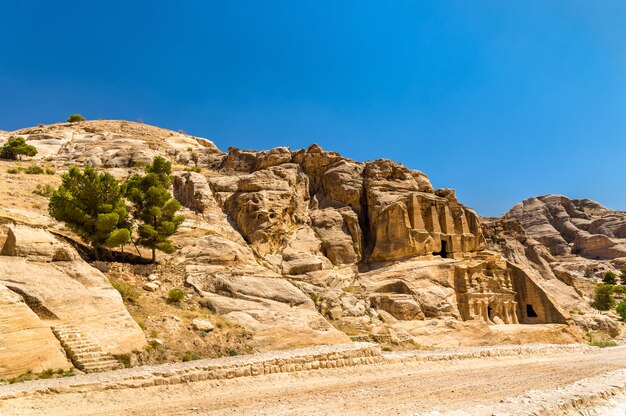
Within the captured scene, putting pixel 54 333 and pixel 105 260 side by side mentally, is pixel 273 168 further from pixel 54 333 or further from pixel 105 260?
pixel 54 333

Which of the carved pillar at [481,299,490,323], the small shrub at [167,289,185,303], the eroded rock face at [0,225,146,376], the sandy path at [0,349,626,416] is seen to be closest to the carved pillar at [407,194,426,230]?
the carved pillar at [481,299,490,323]

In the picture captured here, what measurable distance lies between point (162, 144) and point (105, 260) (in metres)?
34.2

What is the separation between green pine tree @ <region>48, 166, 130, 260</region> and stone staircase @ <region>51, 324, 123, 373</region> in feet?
24.0

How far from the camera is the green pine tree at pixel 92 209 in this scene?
2233 cm

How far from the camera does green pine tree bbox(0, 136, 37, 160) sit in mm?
44438

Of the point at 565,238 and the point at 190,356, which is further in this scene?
the point at 565,238

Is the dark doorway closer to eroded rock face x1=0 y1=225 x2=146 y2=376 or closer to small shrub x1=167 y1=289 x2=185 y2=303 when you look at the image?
small shrub x1=167 y1=289 x2=185 y2=303

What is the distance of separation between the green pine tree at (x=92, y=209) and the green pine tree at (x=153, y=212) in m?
1.56

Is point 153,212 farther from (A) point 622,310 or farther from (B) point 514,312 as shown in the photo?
(A) point 622,310

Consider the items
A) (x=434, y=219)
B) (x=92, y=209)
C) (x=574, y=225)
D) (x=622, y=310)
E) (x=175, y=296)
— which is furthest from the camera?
(x=574, y=225)

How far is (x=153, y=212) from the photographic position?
25.4 m

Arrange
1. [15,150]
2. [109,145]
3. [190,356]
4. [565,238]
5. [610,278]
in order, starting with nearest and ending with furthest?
[190,356], [15,150], [109,145], [610,278], [565,238]

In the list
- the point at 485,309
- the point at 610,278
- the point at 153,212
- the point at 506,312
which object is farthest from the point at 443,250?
the point at 610,278

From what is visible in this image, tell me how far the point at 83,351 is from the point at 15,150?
3772 centimetres
